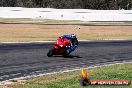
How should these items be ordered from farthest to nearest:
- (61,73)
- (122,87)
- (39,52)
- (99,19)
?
(99,19), (39,52), (61,73), (122,87)

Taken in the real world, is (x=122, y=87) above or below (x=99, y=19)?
above

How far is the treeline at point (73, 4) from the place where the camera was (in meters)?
96.0

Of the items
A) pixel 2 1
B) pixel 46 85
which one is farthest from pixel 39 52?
pixel 2 1

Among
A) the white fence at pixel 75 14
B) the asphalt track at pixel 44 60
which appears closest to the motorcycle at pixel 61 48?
the asphalt track at pixel 44 60

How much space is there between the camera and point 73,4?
319ft

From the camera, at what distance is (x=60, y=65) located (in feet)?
62.8

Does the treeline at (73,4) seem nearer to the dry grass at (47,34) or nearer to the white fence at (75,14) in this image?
the white fence at (75,14)

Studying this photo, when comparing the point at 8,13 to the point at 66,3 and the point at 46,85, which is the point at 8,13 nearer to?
the point at 66,3

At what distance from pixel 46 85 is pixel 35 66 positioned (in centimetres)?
547

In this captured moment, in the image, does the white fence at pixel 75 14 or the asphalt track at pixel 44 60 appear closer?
the asphalt track at pixel 44 60

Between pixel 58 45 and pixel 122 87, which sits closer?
pixel 122 87

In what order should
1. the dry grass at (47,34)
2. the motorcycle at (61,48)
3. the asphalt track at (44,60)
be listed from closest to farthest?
the asphalt track at (44,60)
the motorcycle at (61,48)
the dry grass at (47,34)

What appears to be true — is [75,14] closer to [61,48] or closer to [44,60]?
[61,48]

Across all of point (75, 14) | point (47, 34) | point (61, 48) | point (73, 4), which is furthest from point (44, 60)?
point (73, 4)
